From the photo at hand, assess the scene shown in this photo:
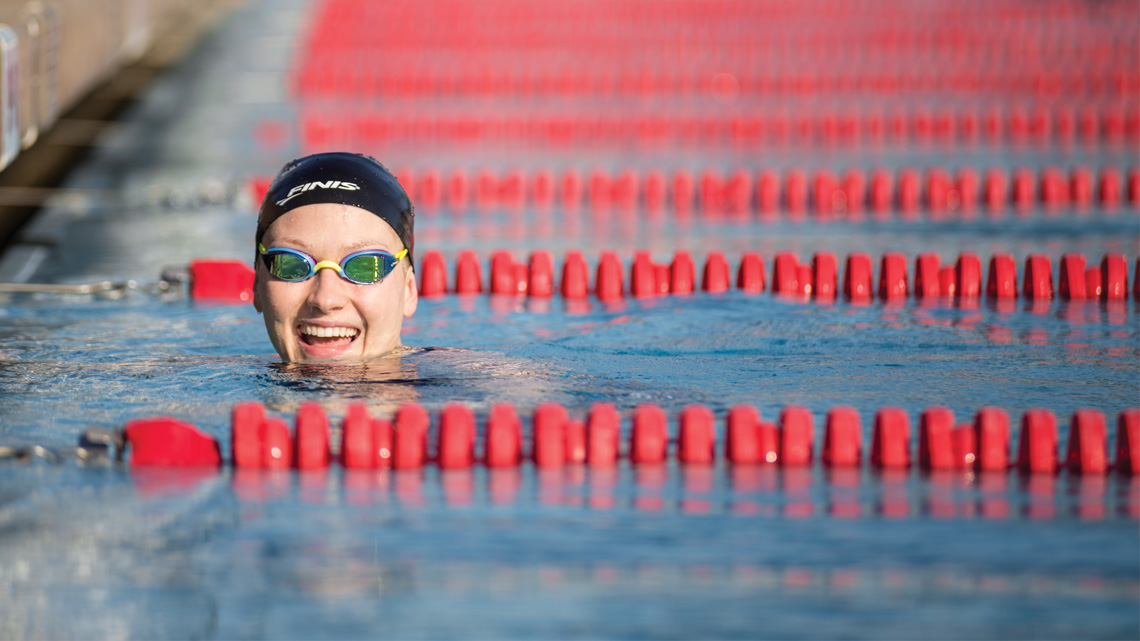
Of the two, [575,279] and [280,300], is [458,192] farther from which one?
[280,300]

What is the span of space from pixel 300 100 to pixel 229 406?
26.7 feet

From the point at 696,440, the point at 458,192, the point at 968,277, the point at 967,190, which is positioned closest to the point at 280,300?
the point at 696,440

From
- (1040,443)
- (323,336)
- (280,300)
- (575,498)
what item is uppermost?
(280,300)

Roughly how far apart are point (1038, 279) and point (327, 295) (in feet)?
11.0

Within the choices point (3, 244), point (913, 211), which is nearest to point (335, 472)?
point (3, 244)

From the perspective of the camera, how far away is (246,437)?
394 centimetres

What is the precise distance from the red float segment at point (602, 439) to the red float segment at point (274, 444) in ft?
2.51

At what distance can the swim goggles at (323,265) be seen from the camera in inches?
169

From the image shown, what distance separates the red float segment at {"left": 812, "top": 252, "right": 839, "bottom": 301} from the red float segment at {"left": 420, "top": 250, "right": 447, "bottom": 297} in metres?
1.54

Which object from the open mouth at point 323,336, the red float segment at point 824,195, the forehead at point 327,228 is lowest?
the open mouth at point 323,336

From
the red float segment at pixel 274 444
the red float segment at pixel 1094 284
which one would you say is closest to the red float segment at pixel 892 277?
the red float segment at pixel 1094 284

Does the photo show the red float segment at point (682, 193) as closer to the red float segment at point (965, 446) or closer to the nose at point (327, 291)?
the nose at point (327, 291)

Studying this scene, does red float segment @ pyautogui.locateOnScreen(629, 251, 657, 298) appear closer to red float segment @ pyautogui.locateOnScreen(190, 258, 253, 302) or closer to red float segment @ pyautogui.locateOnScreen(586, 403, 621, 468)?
red float segment @ pyautogui.locateOnScreen(190, 258, 253, 302)

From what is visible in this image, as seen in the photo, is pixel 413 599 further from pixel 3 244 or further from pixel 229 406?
pixel 3 244
